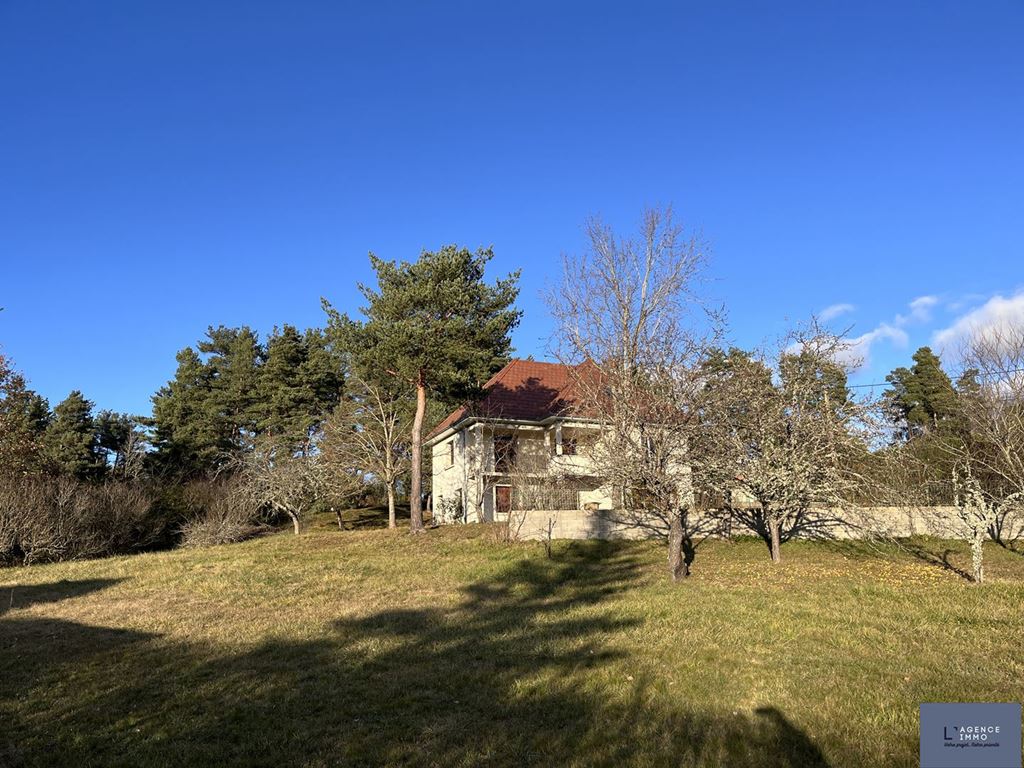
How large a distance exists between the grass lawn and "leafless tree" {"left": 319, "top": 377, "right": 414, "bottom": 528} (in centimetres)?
1596

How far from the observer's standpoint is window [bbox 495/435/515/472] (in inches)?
1059

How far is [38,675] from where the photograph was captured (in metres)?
6.94

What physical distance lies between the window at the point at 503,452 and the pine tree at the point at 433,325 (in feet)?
17.3

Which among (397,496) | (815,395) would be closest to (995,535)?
(815,395)

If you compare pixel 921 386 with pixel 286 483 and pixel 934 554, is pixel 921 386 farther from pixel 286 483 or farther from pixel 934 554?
pixel 286 483

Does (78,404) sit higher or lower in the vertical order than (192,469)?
higher

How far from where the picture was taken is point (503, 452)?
2756cm

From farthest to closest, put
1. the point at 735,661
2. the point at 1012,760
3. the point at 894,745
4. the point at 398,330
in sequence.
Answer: the point at 398,330 < the point at 735,661 < the point at 894,745 < the point at 1012,760

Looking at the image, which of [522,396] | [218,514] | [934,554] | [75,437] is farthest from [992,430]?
[75,437]

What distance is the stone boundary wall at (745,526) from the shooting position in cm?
1838

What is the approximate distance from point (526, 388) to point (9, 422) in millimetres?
19812

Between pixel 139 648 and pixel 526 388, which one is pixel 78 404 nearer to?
pixel 526 388

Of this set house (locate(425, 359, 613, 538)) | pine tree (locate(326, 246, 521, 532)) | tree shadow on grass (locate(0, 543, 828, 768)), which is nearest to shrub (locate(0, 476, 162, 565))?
pine tree (locate(326, 246, 521, 532))

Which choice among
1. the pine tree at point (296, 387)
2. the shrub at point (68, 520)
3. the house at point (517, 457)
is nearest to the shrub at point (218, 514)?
the shrub at point (68, 520)
